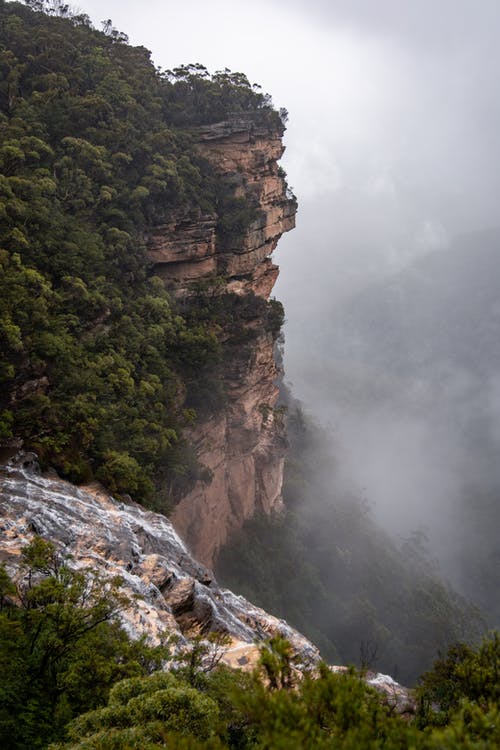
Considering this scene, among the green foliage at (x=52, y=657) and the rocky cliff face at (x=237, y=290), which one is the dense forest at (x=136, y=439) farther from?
the rocky cliff face at (x=237, y=290)

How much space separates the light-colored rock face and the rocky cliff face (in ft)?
33.6

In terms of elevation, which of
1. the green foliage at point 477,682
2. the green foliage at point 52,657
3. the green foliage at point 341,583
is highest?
the green foliage at point 341,583

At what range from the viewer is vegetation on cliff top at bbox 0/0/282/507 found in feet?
65.2

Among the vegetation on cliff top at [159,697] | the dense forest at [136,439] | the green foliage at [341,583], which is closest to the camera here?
the vegetation on cliff top at [159,697]

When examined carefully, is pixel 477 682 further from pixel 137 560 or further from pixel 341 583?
pixel 341 583

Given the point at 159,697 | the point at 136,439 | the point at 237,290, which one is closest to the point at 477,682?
the point at 159,697

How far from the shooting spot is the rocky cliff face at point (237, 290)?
33219 mm

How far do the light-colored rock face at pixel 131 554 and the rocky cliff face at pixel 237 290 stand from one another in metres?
10.2

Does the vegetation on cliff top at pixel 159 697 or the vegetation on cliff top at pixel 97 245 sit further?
the vegetation on cliff top at pixel 97 245

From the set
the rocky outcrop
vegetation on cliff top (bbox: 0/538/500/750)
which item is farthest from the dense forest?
the rocky outcrop

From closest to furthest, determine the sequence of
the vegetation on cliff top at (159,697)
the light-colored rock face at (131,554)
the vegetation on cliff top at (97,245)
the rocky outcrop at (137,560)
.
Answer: the vegetation on cliff top at (159,697)
the rocky outcrop at (137,560)
the light-colored rock face at (131,554)
the vegetation on cliff top at (97,245)

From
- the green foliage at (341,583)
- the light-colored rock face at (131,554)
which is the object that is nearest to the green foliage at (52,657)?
the light-colored rock face at (131,554)

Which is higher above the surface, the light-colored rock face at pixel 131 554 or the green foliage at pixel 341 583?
the green foliage at pixel 341 583

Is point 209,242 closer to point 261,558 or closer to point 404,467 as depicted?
point 261,558
